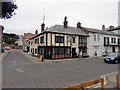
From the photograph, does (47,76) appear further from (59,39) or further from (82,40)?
(82,40)

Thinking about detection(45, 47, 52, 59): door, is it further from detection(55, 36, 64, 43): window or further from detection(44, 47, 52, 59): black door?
detection(55, 36, 64, 43): window

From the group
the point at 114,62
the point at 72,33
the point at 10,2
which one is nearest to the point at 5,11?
the point at 10,2

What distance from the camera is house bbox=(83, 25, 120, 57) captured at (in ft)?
137

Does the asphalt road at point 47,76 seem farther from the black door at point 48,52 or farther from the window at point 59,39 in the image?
the window at point 59,39

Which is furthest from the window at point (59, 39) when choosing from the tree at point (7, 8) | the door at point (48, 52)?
the tree at point (7, 8)

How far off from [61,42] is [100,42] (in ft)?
41.1

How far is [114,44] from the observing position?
48.4 metres

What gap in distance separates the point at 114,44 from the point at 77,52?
14096 millimetres

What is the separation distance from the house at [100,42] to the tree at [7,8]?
36.2 meters

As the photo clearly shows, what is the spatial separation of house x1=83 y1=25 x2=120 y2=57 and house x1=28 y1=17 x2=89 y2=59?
5.45 ft

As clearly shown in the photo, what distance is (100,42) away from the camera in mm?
44250

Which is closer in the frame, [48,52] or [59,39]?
[48,52]


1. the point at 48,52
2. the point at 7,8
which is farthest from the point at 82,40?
the point at 7,8

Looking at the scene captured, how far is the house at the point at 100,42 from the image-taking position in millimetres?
41866
